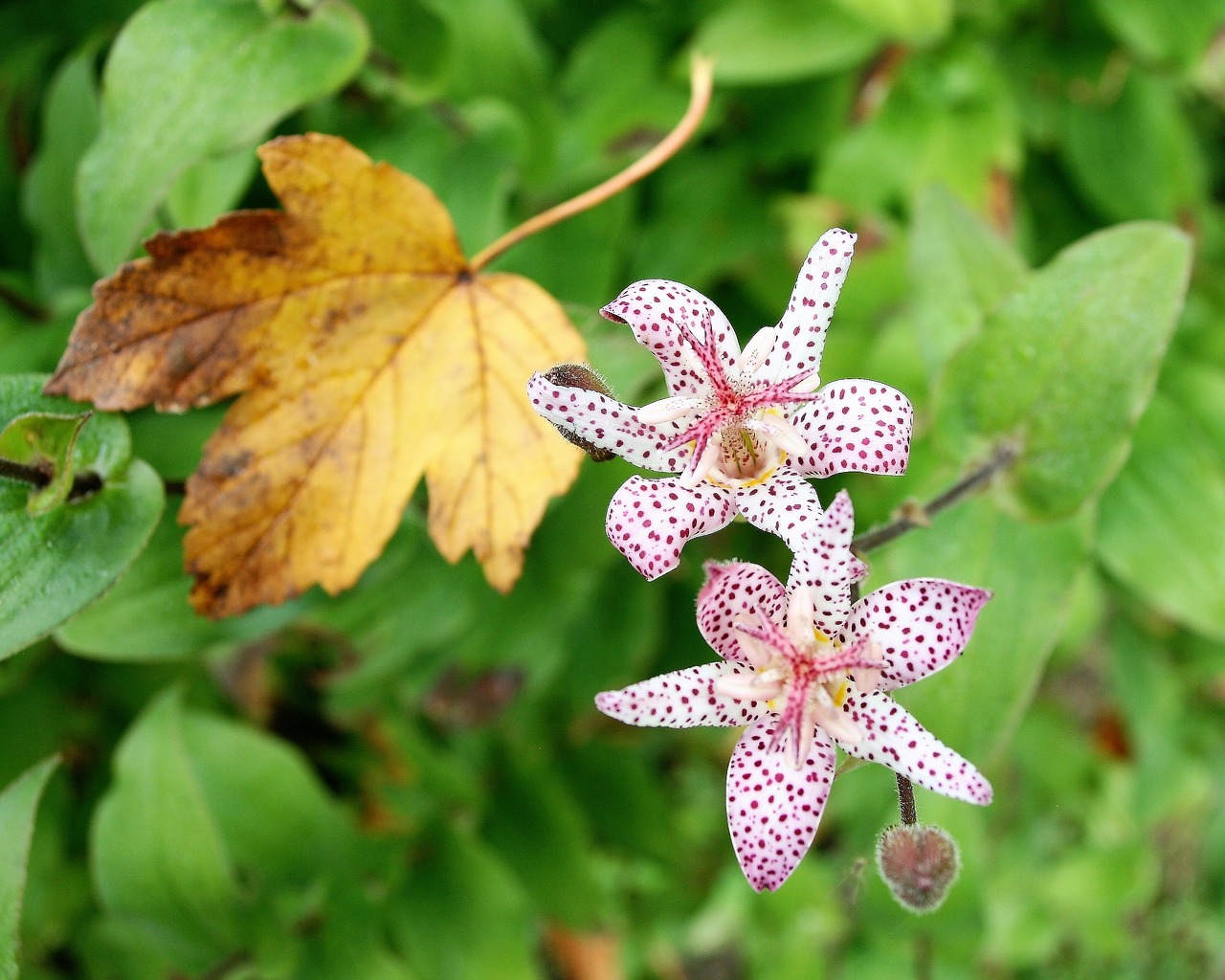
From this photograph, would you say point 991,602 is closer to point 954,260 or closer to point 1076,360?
point 1076,360

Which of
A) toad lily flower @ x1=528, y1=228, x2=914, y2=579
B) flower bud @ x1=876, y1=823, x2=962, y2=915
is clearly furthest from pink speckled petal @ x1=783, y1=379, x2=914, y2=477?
flower bud @ x1=876, y1=823, x2=962, y2=915

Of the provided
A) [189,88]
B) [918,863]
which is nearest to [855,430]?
[918,863]

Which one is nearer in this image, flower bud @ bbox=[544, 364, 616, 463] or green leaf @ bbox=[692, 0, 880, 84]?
flower bud @ bbox=[544, 364, 616, 463]

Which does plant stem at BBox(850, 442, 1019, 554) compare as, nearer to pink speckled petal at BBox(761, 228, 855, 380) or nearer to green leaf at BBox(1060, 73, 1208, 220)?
pink speckled petal at BBox(761, 228, 855, 380)

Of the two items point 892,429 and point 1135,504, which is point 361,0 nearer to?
point 892,429

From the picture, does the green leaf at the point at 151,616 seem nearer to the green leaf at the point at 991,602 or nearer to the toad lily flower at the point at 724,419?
the toad lily flower at the point at 724,419

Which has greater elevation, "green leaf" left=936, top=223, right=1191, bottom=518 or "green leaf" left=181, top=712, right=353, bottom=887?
"green leaf" left=936, top=223, right=1191, bottom=518
